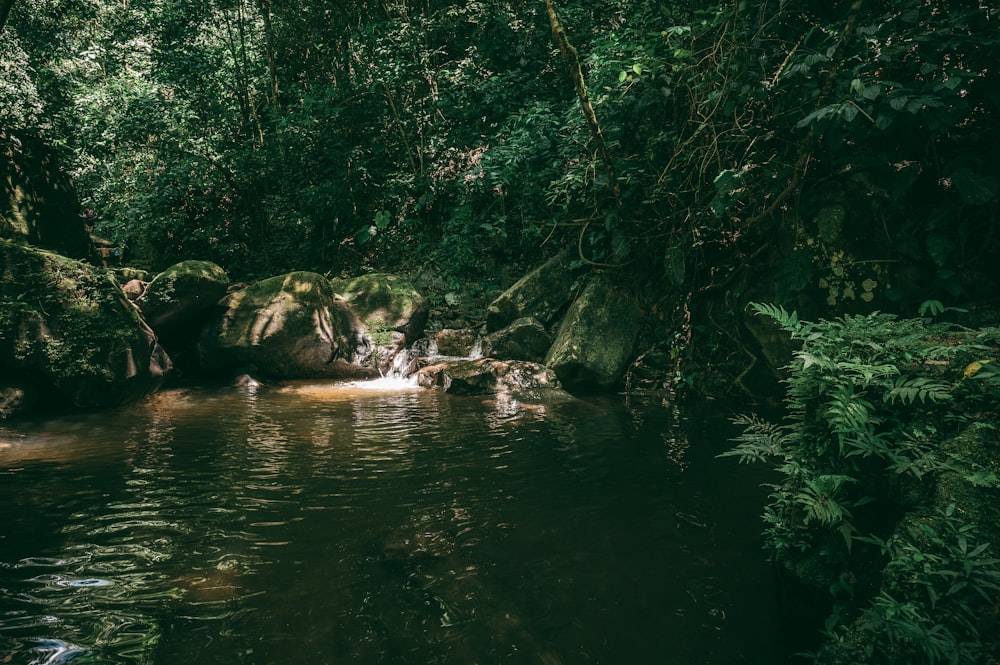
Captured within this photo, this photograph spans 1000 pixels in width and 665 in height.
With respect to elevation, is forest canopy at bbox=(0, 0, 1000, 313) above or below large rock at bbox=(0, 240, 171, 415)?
above

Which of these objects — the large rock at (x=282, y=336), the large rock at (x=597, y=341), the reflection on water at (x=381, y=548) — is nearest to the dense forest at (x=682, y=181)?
the large rock at (x=597, y=341)

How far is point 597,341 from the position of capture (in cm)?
827

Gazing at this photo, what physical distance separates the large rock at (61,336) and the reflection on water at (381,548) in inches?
38.4

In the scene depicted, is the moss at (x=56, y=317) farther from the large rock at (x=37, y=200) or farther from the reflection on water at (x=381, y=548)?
the large rock at (x=37, y=200)

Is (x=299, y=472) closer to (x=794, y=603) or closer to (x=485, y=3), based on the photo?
(x=794, y=603)

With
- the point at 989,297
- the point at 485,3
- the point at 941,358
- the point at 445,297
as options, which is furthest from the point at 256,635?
the point at 485,3

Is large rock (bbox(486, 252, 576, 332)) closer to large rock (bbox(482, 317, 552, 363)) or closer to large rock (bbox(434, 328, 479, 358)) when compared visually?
large rock (bbox(482, 317, 552, 363))

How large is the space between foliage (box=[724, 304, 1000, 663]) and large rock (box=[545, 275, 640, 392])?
5280 mm

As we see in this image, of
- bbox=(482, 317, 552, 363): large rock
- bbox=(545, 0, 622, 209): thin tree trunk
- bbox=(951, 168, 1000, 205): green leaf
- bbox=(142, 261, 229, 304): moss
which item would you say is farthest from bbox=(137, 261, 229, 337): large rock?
bbox=(951, 168, 1000, 205): green leaf

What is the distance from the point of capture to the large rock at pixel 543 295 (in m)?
9.90

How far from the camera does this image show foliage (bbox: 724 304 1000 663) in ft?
6.17

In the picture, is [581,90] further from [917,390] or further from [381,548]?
[381,548]

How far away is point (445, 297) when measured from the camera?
12.3 metres

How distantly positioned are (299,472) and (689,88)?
6461 mm
